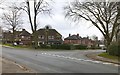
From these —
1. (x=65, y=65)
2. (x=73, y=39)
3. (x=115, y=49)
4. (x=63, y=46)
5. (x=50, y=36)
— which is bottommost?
(x=65, y=65)

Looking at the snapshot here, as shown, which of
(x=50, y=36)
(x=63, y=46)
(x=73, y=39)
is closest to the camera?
(x=63, y=46)

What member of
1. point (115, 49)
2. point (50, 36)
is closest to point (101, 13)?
point (115, 49)

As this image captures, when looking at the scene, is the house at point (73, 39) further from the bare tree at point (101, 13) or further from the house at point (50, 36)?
the bare tree at point (101, 13)

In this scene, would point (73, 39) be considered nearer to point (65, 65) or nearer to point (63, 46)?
point (63, 46)

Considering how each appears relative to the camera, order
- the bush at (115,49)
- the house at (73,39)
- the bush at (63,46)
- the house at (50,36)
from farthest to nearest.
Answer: the house at (73,39)
the house at (50,36)
the bush at (63,46)
the bush at (115,49)

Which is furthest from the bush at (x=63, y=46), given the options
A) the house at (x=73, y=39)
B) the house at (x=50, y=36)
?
the house at (x=73, y=39)

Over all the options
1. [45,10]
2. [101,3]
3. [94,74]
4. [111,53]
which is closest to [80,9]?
[101,3]

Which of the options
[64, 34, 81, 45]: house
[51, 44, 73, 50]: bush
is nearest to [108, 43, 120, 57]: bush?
[51, 44, 73, 50]: bush

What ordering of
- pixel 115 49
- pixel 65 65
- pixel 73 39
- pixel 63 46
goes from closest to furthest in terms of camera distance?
pixel 65 65 < pixel 115 49 < pixel 63 46 < pixel 73 39

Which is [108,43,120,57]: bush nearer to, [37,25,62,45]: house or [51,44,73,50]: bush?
[51,44,73,50]: bush

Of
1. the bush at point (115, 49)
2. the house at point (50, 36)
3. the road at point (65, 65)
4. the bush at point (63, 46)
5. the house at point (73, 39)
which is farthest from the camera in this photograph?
the house at point (73, 39)

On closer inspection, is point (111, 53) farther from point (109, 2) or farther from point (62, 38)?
point (62, 38)

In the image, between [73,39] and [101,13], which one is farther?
[73,39]

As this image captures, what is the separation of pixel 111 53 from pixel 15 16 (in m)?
53.9
